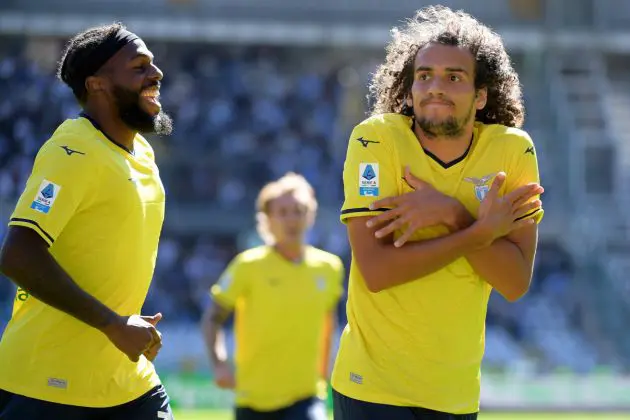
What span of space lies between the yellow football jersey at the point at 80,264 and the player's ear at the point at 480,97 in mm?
1389

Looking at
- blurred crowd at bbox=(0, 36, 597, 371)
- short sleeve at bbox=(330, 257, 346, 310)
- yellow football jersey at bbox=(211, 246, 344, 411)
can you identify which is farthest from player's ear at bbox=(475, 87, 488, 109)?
blurred crowd at bbox=(0, 36, 597, 371)

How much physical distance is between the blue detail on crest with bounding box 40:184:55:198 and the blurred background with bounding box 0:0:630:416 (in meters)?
12.6

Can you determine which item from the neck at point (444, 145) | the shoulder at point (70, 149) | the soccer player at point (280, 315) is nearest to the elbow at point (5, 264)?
the shoulder at point (70, 149)

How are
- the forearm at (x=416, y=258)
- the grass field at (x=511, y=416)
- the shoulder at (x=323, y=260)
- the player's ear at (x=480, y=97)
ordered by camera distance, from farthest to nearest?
1. the grass field at (x=511, y=416)
2. the shoulder at (x=323, y=260)
3. the player's ear at (x=480, y=97)
4. the forearm at (x=416, y=258)

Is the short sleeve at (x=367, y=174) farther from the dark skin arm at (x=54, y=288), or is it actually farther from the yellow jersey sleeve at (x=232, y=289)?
the yellow jersey sleeve at (x=232, y=289)

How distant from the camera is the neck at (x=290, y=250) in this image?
7.77 meters

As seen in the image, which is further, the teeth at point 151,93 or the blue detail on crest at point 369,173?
the teeth at point 151,93

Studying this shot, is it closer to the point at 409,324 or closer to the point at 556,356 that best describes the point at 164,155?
the point at 556,356

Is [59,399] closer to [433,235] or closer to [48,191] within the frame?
[48,191]

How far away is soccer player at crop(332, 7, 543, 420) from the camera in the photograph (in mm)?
3990

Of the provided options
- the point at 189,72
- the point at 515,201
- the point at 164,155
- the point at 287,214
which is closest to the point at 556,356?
the point at 164,155

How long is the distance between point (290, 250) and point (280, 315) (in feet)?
1.85

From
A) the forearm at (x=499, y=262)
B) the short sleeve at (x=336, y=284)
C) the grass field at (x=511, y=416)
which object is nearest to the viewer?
the forearm at (x=499, y=262)

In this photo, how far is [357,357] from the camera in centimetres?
407
